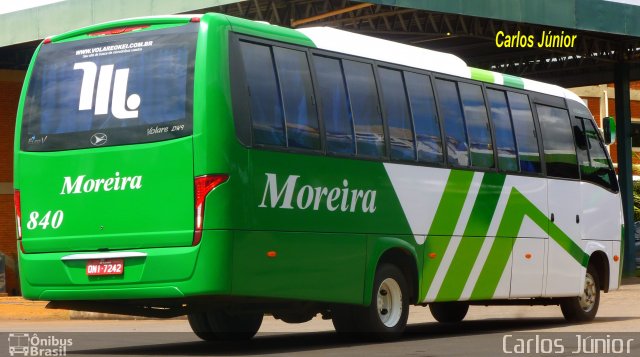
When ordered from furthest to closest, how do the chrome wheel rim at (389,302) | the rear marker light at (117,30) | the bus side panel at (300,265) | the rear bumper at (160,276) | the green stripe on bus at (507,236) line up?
the green stripe on bus at (507,236) < the chrome wheel rim at (389,302) < the rear marker light at (117,30) < the bus side panel at (300,265) < the rear bumper at (160,276)

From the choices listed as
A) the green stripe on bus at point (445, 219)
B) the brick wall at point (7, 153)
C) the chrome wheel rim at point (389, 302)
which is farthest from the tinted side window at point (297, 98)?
the brick wall at point (7, 153)

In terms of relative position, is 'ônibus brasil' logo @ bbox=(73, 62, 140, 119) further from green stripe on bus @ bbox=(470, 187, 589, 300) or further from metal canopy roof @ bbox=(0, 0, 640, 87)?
metal canopy roof @ bbox=(0, 0, 640, 87)

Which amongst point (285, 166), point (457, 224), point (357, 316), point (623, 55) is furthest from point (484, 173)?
point (623, 55)

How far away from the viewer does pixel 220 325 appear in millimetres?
15266

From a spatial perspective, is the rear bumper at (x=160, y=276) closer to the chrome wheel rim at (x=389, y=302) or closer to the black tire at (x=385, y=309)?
the black tire at (x=385, y=309)

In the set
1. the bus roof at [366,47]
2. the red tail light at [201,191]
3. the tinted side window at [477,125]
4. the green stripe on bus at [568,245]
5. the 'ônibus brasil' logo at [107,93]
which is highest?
the bus roof at [366,47]

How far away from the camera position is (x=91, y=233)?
12.8m

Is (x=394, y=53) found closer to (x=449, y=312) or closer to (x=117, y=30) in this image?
(x=117, y=30)

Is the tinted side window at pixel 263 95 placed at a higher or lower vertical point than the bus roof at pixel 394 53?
lower

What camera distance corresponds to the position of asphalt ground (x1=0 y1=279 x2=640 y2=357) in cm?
1328

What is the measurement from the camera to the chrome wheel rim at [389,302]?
14578 millimetres

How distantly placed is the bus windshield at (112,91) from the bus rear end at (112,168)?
12 millimetres

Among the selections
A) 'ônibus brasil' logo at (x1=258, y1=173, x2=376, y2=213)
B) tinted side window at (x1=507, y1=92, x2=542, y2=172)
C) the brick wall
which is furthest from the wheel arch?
the brick wall

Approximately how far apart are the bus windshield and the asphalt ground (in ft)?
7.40
